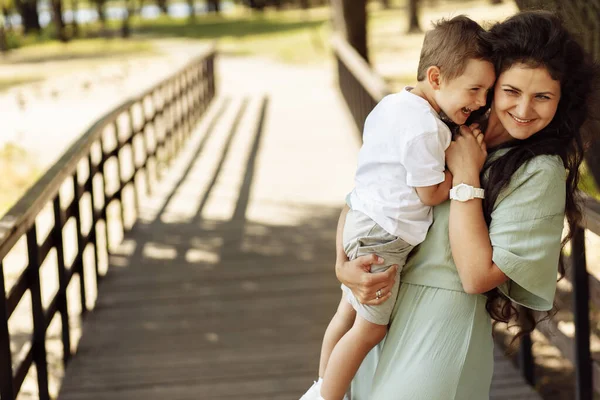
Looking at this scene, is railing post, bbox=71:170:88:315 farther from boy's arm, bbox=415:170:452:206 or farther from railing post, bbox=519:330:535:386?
boy's arm, bbox=415:170:452:206

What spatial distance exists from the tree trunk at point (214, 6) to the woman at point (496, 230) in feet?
191

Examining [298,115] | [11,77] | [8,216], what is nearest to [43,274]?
[8,216]

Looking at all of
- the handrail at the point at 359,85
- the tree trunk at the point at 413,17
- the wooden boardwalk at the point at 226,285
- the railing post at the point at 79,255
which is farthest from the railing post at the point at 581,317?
the tree trunk at the point at 413,17

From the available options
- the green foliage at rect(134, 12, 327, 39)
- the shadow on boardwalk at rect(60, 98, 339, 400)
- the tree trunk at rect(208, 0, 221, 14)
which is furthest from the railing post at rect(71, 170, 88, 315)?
the tree trunk at rect(208, 0, 221, 14)

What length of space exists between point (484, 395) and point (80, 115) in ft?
51.1

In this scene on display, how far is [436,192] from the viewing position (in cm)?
247

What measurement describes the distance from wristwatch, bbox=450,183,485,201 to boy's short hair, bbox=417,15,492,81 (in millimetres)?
279

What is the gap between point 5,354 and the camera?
3.54 meters

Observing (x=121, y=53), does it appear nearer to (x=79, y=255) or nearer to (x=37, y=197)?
(x=79, y=255)

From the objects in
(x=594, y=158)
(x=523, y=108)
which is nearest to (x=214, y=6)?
(x=594, y=158)

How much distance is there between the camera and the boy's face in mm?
2424

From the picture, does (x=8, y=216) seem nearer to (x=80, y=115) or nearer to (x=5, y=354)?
(x=5, y=354)

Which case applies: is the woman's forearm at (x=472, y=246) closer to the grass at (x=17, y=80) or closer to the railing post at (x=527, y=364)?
the railing post at (x=527, y=364)

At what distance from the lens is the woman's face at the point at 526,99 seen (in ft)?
7.75
